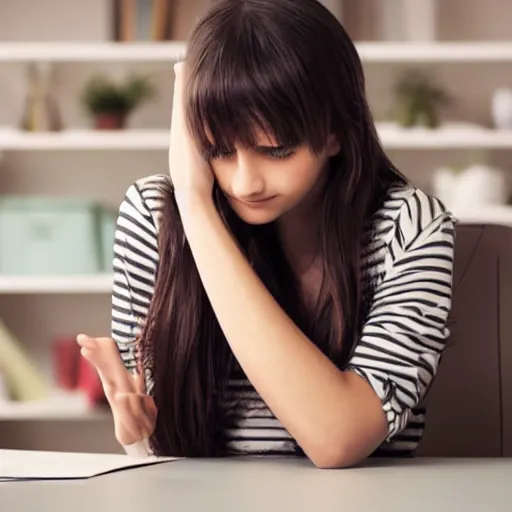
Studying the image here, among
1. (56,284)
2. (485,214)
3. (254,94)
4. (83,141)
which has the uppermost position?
(254,94)

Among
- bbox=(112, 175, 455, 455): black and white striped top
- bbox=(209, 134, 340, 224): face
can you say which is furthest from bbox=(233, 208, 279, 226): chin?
bbox=(112, 175, 455, 455): black and white striped top

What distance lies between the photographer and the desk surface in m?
0.83

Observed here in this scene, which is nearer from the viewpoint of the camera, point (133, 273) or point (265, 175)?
point (265, 175)

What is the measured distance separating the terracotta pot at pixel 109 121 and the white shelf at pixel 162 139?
1.0 inches

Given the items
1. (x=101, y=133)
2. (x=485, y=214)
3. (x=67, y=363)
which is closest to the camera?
(x=485, y=214)

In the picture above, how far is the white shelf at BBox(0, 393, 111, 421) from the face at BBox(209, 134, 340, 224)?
203 cm

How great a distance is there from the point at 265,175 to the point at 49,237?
2.04m

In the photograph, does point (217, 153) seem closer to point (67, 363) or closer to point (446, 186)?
point (446, 186)

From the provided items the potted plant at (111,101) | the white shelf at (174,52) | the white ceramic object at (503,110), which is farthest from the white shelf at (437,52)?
the potted plant at (111,101)

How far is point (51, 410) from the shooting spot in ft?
10.2

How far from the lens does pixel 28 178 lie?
3.39 m

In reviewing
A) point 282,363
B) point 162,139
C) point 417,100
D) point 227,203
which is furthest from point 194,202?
point 417,100

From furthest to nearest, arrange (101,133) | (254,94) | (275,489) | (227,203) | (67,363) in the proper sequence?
1. (67,363)
2. (101,133)
3. (227,203)
4. (254,94)
5. (275,489)

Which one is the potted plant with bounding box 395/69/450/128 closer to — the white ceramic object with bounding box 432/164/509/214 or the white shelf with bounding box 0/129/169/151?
the white ceramic object with bounding box 432/164/509/214
